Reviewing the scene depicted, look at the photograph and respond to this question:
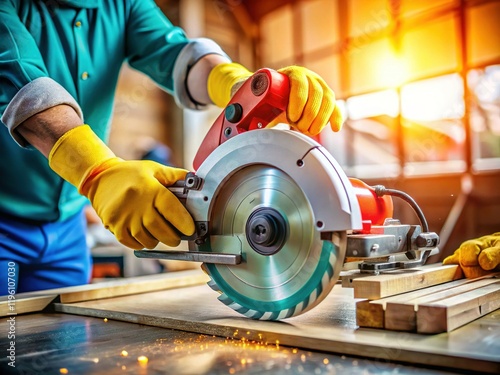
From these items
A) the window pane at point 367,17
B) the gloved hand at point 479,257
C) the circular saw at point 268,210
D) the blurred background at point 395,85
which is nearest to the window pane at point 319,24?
the blurred background at point 395,85

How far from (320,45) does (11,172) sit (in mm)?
5177

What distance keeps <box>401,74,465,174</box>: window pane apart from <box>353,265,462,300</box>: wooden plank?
3846mm

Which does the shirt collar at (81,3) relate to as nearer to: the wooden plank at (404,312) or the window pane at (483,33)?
the wooden plank at (404,312)

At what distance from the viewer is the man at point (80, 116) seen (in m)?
1.26

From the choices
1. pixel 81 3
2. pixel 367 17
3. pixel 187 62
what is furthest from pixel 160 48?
pixel 367 17

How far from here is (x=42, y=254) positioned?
1879 millimetres

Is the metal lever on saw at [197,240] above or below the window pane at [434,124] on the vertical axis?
below

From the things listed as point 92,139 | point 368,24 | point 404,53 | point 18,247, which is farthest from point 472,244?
point 368,24

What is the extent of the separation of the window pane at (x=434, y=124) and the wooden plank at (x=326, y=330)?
393cm

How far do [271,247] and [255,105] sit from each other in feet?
1.09

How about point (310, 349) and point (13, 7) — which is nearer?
point (310, 349)

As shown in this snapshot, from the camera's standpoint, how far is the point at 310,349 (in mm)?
1024

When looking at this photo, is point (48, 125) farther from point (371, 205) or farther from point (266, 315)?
point (371, 205)

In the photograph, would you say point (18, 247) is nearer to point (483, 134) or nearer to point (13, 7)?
point (13, 7)
